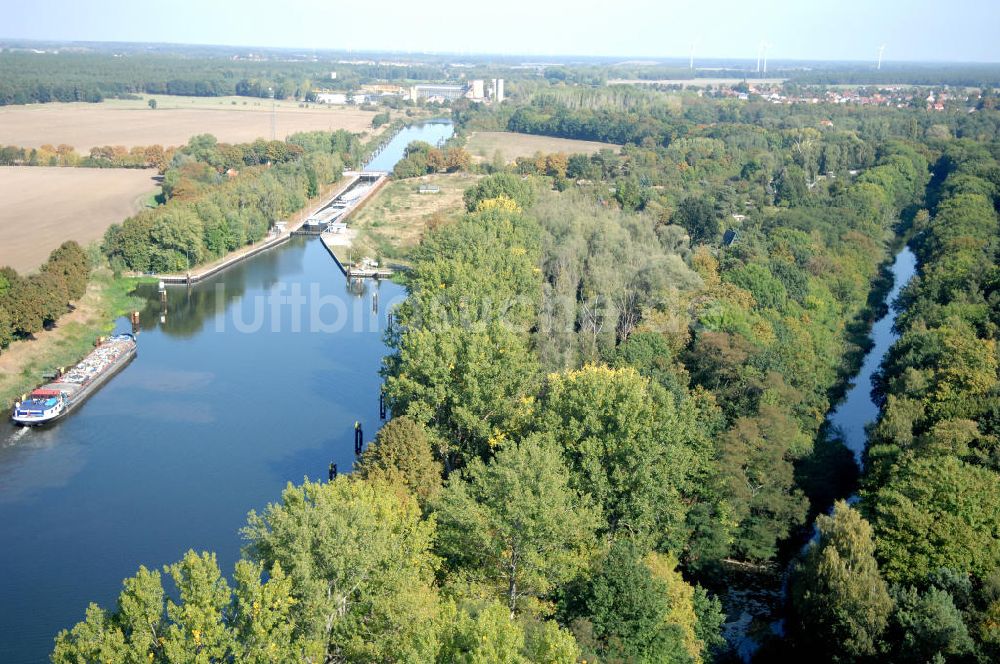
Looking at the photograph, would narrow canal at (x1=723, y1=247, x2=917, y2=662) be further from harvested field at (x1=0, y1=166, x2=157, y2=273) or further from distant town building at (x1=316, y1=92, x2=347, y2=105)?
distant town building at (x1=316, y1=92, x2=347, y2=105)

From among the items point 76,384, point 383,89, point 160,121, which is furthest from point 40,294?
point 383,89

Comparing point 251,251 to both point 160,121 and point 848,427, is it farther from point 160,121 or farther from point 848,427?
point 160,121

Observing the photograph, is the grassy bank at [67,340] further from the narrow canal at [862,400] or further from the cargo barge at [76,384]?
the narrow canal at [862,400]

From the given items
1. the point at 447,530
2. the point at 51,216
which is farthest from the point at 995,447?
the point at 51,216

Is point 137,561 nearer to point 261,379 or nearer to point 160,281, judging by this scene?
point 261,379

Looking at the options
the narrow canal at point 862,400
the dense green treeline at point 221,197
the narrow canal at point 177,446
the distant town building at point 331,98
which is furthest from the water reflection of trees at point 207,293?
the distant town building at point 331,98

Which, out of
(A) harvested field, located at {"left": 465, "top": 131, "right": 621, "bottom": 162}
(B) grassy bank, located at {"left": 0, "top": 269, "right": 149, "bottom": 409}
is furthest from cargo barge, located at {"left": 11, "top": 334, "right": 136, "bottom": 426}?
(A) harvested field, located at {"left": 465, "top": 131, "right": 621, "bottom": 162}

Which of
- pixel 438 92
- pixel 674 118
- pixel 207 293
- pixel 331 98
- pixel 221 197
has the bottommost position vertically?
pixel 207 293
